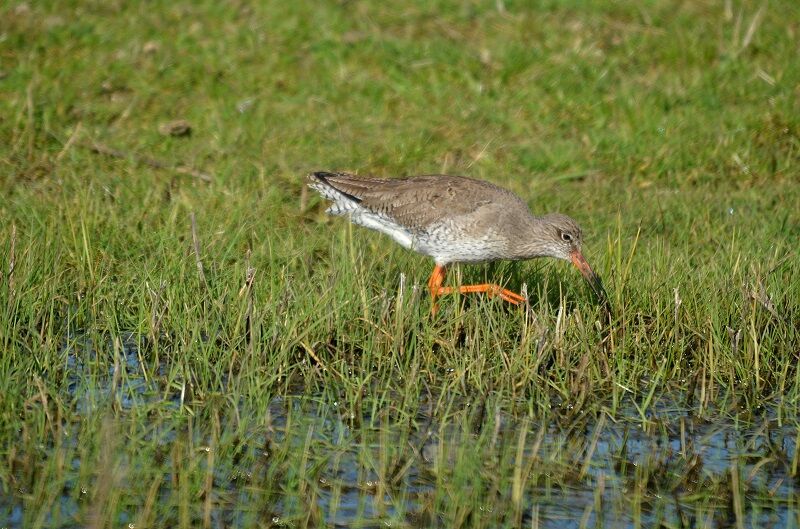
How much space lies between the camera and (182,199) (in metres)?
8.54

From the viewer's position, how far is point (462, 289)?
712 centimetres

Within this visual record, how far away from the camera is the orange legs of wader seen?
23.0 feet

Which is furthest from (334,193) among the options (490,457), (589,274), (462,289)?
(490,457)

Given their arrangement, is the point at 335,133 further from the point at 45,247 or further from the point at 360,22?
the point at 45,247

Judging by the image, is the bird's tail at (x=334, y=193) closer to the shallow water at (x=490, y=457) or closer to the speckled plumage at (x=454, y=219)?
the speckled plumage at (x=454, y=219)

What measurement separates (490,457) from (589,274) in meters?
2.16

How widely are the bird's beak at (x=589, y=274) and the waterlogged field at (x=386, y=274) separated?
9 centimetres

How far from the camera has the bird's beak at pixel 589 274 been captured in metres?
6.95

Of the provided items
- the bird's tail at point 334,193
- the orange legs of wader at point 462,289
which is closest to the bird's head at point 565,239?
the orange legs of wader at point 462,289

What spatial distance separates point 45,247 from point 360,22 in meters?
5.17

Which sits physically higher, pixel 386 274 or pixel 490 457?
pixel 386 274

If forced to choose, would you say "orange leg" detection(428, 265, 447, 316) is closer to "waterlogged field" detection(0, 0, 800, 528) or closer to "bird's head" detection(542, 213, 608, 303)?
"waterlogged field" detection(0, 0, 800, 528)

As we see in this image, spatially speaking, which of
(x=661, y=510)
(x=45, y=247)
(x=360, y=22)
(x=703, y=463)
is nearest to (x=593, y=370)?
(x=703, y=463)

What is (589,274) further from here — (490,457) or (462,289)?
(490,457)
